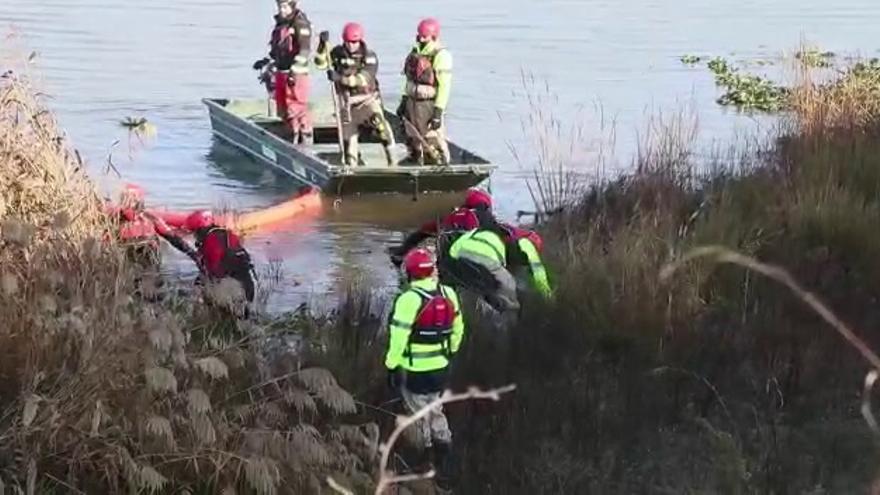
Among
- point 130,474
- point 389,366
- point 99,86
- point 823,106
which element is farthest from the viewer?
point 99,86

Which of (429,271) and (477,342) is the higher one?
(429,271)

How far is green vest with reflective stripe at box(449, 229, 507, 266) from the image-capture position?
10125 mm

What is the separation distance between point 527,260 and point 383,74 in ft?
49.5

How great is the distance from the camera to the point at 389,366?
25.6 ft

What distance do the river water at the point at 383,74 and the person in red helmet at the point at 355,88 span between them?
72 centimetres

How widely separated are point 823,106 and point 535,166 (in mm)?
4266

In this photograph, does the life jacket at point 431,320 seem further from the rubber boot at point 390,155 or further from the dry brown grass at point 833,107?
the rubber boot at point 390,155

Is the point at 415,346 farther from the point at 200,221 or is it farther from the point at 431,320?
the point at 200,221

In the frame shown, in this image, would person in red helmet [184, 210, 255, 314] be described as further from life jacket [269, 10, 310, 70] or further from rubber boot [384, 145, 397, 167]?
life jacket [269, 10, 310, 70]

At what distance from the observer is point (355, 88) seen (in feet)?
51.1

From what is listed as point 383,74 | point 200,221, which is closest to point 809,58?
point 200,221

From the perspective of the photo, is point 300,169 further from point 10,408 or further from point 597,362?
point 10,408

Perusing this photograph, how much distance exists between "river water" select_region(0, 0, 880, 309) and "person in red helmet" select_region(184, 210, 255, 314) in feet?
2.33

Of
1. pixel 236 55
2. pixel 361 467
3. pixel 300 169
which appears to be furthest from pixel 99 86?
pixel 361 467
